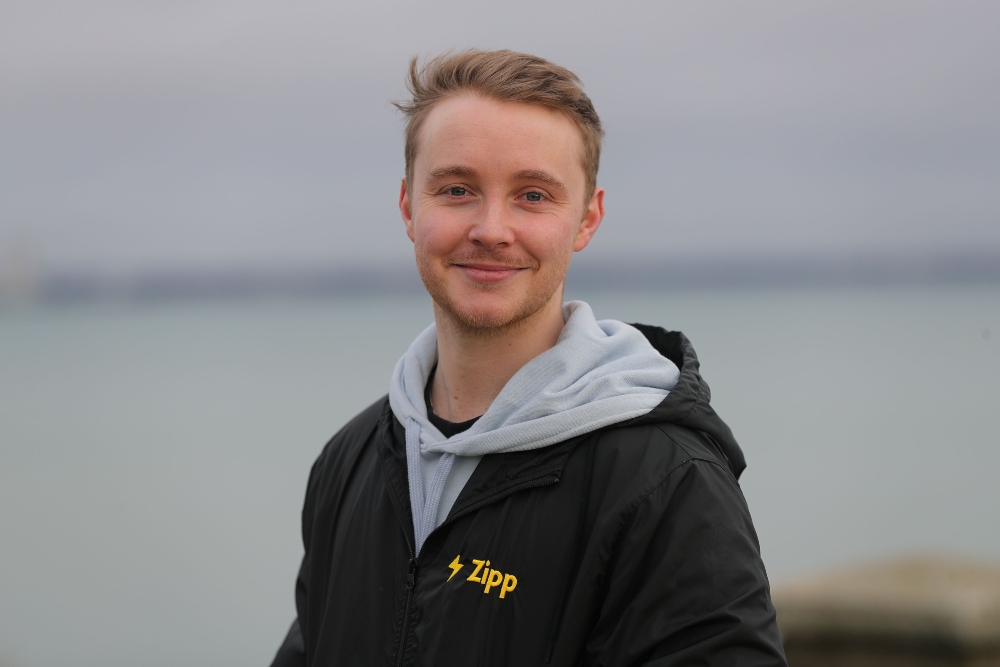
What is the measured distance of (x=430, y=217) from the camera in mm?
1990

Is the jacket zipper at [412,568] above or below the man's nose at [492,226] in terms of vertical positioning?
below

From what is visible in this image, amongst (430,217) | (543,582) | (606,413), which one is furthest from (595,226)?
(543,582)

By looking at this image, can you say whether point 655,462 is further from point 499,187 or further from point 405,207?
point 405,207

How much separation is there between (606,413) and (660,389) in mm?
142

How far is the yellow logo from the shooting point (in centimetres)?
176

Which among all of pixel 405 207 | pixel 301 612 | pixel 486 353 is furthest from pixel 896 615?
pixel 405 207

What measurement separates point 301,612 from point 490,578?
2.60ft

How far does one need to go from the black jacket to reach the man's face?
0.35 metres

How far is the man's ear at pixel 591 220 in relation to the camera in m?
2.15

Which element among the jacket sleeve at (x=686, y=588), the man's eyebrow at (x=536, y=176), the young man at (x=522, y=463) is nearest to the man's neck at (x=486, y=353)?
the young man at (x=522, y=463)

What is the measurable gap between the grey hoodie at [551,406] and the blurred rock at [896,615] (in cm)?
344

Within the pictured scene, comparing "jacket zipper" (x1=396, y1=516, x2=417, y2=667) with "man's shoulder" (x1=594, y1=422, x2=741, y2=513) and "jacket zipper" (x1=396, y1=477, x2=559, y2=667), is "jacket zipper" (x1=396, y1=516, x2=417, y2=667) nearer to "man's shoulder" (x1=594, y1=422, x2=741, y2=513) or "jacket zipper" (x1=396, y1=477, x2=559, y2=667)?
"jacket zipper" (x1=396, y1=477, x2=559, y2=667)

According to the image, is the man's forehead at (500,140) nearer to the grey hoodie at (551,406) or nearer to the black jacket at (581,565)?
the grey hoodie at (551,406)

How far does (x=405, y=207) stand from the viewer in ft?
7.43
